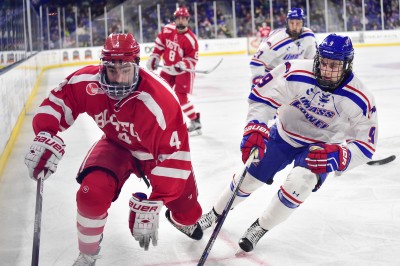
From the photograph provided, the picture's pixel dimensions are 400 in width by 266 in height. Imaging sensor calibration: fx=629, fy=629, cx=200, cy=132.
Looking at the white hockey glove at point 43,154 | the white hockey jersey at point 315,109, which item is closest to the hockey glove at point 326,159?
the white hockey jersey at point 315,109

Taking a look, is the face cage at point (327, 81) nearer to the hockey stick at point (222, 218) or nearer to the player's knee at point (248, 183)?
the hockey stick at point (222, 218)

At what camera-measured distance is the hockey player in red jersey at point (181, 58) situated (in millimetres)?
5672

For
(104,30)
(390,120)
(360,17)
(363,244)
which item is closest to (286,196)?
(363,244)

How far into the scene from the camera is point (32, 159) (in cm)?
219

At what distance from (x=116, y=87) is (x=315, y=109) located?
0.90m

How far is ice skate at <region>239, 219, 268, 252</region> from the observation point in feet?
8.70

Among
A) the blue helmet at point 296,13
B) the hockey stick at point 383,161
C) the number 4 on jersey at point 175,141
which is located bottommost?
the hockey stick at point 383,161

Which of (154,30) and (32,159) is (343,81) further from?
(154,30)

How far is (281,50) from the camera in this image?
15.8ft

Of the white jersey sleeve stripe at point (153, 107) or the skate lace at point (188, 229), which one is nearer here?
the white jersey sleeve stripe at point (153, 107)

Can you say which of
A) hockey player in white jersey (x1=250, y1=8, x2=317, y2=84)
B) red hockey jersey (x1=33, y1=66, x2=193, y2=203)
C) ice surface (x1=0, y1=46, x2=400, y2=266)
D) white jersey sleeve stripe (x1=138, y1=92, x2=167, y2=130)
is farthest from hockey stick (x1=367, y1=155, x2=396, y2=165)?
white jersey sleeve stripe (x1=138, y1=92, x2=167, y2=130)

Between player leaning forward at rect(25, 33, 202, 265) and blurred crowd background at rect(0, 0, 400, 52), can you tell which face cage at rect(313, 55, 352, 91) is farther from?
blurred crowd background at rect(0, 0, 400, 52)

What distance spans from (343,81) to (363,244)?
736 millimetres

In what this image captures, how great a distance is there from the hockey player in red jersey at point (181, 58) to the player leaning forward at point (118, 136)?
10.7 ft
